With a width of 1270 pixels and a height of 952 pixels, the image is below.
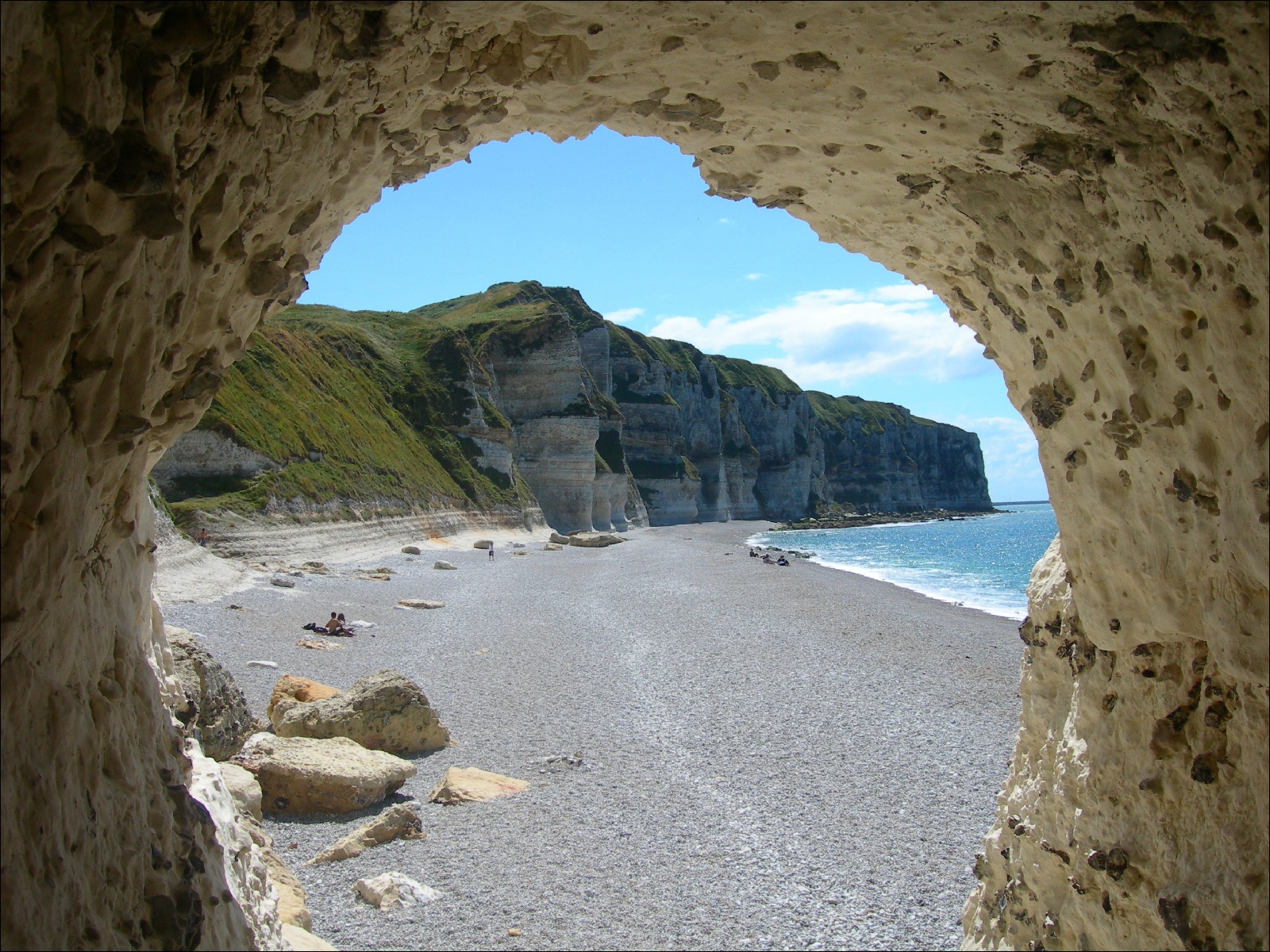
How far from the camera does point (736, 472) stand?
124250mm

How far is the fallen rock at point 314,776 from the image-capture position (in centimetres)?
754

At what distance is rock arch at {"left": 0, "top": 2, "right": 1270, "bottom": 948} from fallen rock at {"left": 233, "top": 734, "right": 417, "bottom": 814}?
3651 mm

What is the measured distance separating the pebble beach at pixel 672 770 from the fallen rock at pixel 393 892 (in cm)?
10

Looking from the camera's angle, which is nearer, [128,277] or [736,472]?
[128,277]

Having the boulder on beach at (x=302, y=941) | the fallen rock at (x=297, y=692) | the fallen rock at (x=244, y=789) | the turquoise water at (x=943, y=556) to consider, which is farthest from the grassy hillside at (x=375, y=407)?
the boulder on beach at (x=302, y=941)

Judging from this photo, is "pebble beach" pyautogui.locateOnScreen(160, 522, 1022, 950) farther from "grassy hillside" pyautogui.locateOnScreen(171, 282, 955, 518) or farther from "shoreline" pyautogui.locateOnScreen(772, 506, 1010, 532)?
"shoreline" pyautogui.locateOnScreen(772, 506, 1010, 532)

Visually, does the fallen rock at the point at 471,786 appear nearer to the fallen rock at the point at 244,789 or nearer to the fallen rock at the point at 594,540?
the fallen rock at the point at 244,789

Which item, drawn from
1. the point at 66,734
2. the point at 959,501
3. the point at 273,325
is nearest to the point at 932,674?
the point at 66,734

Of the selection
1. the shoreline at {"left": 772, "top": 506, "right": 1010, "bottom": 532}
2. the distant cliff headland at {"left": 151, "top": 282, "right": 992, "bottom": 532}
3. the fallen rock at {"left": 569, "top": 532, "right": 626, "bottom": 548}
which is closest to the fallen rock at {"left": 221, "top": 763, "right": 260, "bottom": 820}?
the distant cliff headland at {"left": 151, "top": 282, "right": 992, "bottom": 532}

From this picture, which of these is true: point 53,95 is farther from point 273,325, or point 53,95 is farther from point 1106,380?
point 273,325

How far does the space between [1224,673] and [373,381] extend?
199 feet

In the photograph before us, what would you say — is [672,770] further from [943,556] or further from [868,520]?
[868,520]

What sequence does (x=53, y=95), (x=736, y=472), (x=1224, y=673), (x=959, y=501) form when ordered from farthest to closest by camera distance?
(x=959, y=501) → (x=736, y=472) → (x=1224, y=673) → (x=53, y=95)

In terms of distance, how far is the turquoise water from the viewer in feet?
109
